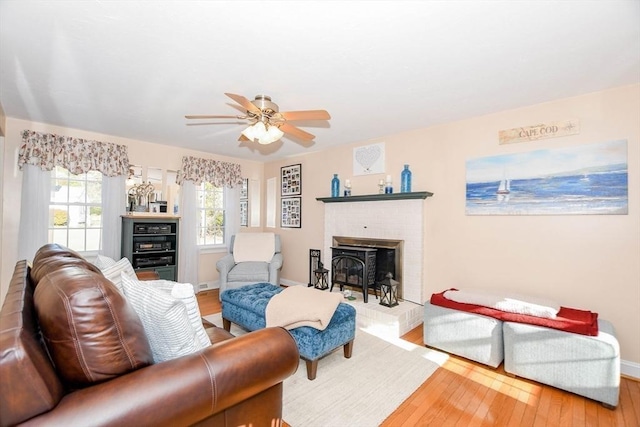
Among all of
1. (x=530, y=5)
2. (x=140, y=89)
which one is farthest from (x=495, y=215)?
(x=140, y=89)

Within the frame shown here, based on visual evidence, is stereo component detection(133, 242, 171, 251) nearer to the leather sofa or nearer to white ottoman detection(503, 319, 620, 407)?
the leather sofa

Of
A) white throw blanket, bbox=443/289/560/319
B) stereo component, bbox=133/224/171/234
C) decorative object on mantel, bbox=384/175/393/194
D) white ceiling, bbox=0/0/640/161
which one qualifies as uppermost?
white ceiling, bbox=0/0/640/161

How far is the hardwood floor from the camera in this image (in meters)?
1.89

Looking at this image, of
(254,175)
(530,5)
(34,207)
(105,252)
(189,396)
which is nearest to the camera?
(189,396)

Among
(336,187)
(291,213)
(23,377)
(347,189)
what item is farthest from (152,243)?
(23,377)

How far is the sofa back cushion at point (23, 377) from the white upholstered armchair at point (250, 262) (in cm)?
328

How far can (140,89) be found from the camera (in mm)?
2625

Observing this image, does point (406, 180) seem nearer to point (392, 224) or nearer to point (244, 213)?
point (392, 224)

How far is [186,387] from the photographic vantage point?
105cm

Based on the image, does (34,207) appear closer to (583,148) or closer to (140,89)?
(140,89)

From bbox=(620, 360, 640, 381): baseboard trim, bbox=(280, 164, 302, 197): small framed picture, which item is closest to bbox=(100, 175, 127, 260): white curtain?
bbox=(280, 164, 302, 197): small framed picture

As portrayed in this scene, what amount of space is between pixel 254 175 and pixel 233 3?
4326 mm

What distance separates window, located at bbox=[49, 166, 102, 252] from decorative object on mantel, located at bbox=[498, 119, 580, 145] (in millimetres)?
5095

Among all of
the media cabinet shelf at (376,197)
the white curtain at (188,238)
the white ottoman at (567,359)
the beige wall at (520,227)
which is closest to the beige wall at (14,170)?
the beige wall at (520,227)
